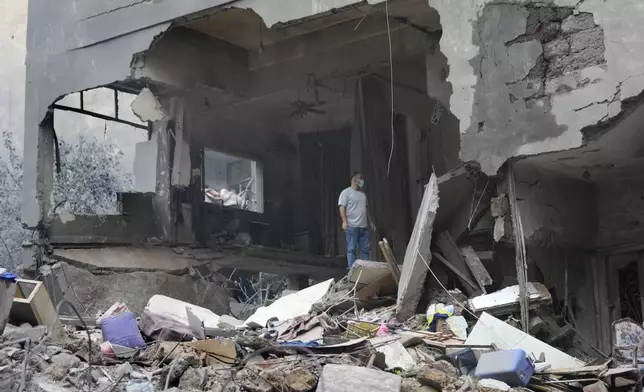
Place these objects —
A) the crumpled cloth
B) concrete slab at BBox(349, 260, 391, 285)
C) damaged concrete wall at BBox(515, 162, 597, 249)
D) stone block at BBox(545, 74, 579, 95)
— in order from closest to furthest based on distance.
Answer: stone block at BBox(545, 74, 579, 95) < the crumpled cloth < damaged concrete wall at BBox(515, 162, 597, 249) < concrete slab at BBox(349, 260, 391, 285)

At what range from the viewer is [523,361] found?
661cm

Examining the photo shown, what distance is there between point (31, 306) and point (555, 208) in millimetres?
5835

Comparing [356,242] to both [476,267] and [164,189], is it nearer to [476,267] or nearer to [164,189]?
[476,267]

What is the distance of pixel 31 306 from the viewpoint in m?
7.32

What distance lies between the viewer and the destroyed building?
8.08 meters

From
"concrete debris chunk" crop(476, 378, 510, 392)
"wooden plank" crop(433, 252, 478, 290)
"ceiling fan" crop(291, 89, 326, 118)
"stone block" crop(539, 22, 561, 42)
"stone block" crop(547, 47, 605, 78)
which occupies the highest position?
"ceiling fan" crop(291, 89, 326, 118)

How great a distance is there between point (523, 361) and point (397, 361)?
1172 millimetres

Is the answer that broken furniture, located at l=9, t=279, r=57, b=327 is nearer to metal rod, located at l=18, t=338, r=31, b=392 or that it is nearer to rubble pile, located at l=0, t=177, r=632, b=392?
rubble pile, located at l=0, t=177, r=632, b=392

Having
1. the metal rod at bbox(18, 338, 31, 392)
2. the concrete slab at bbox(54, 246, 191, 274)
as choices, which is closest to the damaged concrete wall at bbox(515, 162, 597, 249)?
the metal rod at bbox(18, 338, 31, 392)

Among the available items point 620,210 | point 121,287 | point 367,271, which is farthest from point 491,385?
point 121,287

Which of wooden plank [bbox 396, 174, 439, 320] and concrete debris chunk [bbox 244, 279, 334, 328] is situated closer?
wooden plank [bbox 396, 174, 439, 320]

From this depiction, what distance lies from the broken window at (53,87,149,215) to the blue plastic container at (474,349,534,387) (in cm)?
1059

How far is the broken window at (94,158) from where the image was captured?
2008 cm

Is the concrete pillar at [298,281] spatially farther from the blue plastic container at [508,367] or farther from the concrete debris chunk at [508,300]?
the blue plastic container at [508,367]
